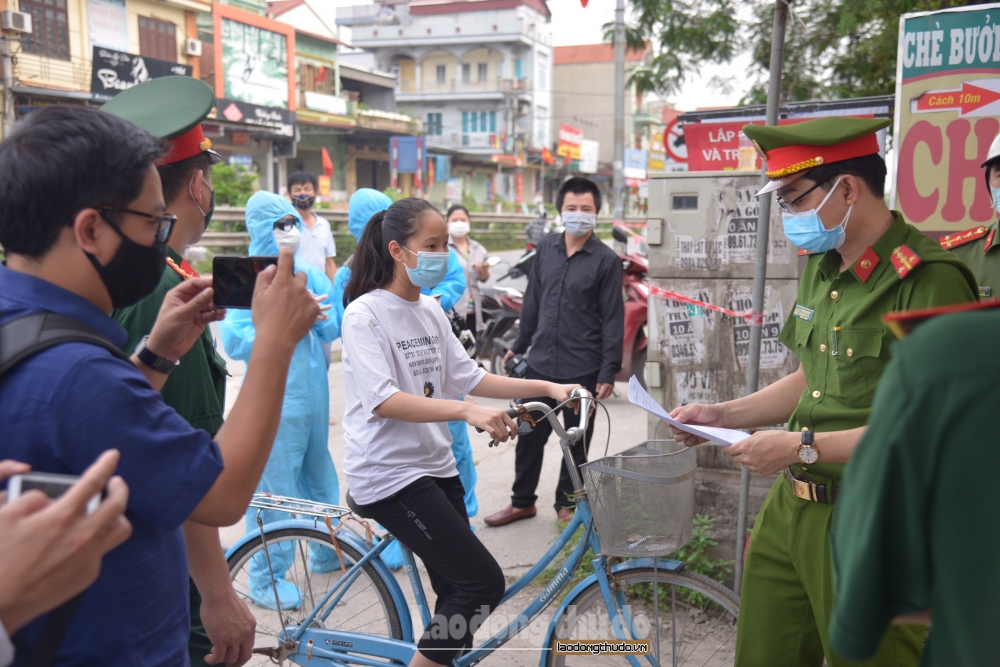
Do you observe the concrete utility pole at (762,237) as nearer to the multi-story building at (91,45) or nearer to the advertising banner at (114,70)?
the multi-story building at (91,45)

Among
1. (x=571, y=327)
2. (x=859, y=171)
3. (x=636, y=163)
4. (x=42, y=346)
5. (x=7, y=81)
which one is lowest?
(x=571, y=327)

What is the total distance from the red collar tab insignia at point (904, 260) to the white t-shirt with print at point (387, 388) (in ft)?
4.93

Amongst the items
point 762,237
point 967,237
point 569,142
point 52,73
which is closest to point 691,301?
point 762,237

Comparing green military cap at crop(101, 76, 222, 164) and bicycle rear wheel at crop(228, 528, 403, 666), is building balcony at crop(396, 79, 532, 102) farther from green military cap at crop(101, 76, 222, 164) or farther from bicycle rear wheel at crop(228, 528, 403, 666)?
green military cap at crop(101, 76, 222, 164)

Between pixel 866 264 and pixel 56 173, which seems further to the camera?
pixel 866 264

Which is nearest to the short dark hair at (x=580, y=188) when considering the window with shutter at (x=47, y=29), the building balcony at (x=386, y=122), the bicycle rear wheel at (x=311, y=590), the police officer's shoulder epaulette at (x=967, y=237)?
the police officer's shoulder epaulette at (x=967, y=237)

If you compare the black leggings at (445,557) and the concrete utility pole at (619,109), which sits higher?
the concrete utility pole at (619,109)

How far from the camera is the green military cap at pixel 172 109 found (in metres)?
1.94

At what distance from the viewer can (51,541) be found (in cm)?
105

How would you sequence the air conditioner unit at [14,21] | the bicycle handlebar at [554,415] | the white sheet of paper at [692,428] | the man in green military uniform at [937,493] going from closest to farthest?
the man in green military uniform at [937,493] < the white sheet of paper at [692,428] < the bicycle handlebar at [554,415] < the air conditioner unit at [14,21]

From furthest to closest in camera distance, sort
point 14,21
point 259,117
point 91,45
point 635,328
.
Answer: point 259,117
point 91,45
point 14,21
point 635,328

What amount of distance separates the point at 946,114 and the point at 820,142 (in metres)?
2.82

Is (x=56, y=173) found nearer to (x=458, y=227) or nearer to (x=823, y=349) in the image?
(x=823, y=349)

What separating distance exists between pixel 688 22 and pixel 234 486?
8.62 metres
